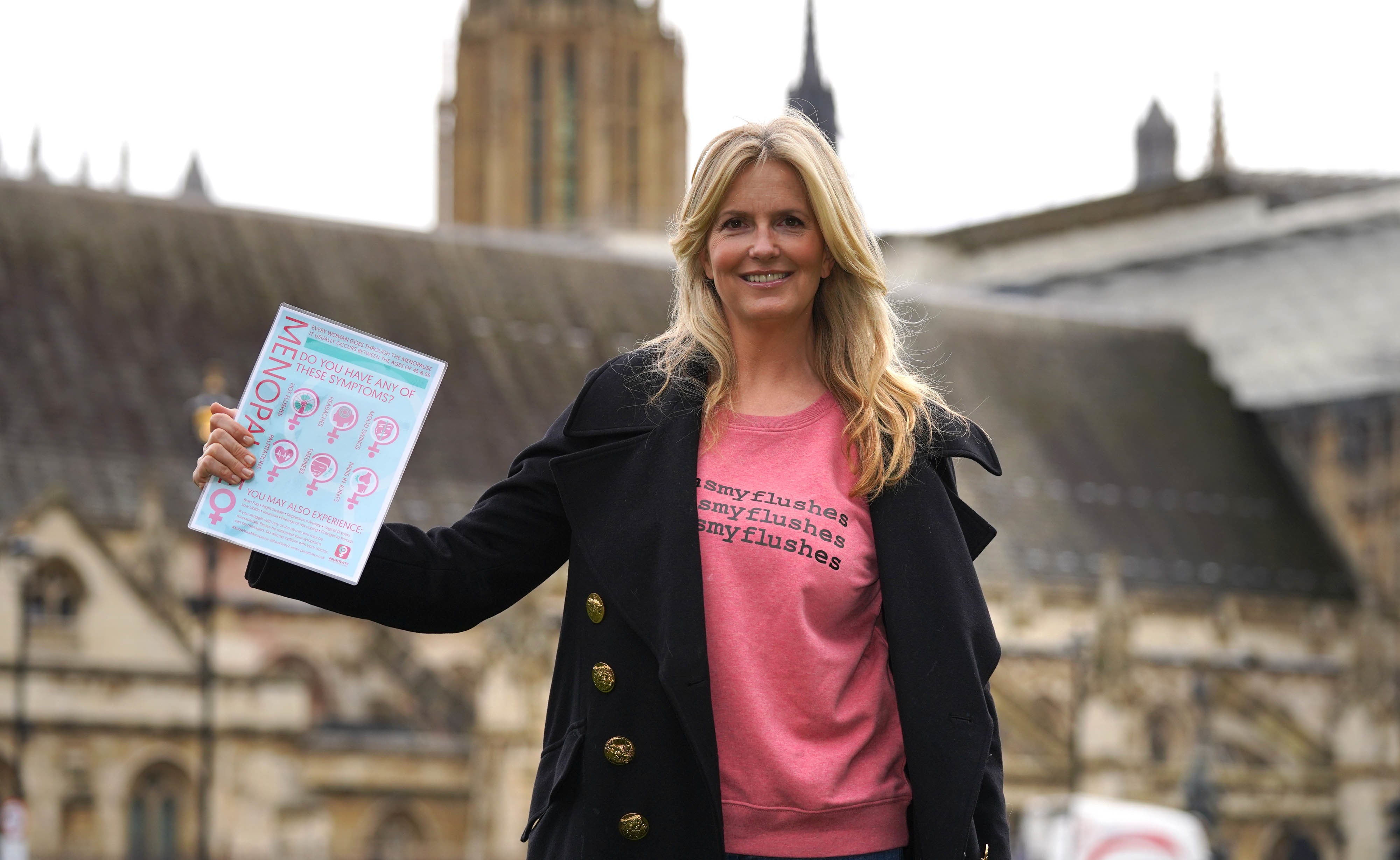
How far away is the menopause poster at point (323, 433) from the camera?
133 inches

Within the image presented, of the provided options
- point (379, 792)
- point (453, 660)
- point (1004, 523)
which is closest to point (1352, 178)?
point (1004, 523)

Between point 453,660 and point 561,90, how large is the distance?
51288 mm

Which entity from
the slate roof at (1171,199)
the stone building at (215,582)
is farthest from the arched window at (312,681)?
the slate roof at (1171,199)

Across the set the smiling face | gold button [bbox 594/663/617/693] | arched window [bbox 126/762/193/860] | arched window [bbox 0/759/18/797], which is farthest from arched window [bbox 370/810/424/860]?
gold button [bbox 594/663/617/693]

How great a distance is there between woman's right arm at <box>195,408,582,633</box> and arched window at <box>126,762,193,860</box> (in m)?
25.0

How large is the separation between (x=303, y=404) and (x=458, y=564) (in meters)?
0.37

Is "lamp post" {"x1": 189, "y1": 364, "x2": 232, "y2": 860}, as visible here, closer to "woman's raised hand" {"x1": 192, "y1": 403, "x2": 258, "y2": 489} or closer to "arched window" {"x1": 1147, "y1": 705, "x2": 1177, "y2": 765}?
"arched window" {"x1": 1147, "y1": 705, "x2": 1177, "y2": 765}

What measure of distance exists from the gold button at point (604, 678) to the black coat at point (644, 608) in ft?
0.03

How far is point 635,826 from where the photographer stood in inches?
124

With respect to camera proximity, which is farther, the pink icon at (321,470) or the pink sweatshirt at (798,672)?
the pink icon at (321,470)

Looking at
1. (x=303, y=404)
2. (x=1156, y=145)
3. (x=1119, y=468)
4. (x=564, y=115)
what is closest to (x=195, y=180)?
(x=564, y=115)

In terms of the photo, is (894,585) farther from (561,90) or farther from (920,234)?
(561,90)

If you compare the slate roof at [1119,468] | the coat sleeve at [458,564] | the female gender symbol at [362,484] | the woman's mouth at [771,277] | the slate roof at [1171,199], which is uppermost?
the slate roof at [1171,199]

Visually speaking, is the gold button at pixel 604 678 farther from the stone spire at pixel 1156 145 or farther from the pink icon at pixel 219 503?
the stone spire at pixel 1156 145
